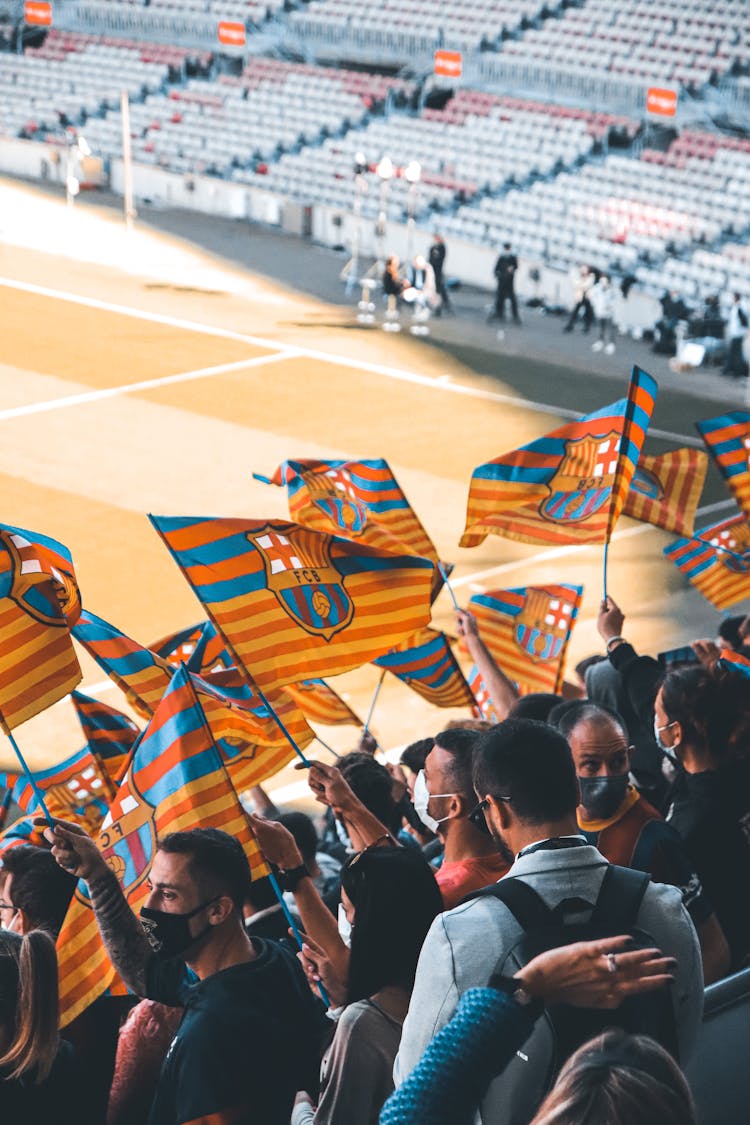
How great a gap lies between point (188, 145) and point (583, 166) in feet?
45.1

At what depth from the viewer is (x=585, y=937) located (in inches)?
154

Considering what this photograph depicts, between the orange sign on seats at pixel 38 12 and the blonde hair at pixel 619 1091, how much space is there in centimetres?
5961

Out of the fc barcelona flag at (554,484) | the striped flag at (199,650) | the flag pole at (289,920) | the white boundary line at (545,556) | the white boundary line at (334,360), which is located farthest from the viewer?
the white boundary line at (334,360)

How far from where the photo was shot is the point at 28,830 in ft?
24.0

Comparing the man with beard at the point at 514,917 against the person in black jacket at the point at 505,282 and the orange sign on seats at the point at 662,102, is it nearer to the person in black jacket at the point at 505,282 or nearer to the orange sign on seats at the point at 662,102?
the person in black jacket at the point at 505,282

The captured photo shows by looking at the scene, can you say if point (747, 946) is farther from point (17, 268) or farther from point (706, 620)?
point (17, 268)

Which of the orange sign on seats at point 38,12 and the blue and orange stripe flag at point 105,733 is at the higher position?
the orange sign on seats at point 38,12

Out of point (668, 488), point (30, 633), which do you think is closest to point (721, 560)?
point (668, 488)

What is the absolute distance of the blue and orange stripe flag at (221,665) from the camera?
28.6 feet

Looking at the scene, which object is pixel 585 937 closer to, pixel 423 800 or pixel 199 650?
pixel 423 800

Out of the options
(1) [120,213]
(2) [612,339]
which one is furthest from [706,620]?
(1) [120,213]

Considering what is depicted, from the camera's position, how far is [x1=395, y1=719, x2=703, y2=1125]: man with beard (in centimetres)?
368

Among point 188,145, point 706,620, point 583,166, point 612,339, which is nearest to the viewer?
point 706,620

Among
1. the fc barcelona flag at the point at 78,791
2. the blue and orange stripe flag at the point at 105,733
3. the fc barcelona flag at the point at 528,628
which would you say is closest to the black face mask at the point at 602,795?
the blue and orange stripe flag at the point at 105,733
